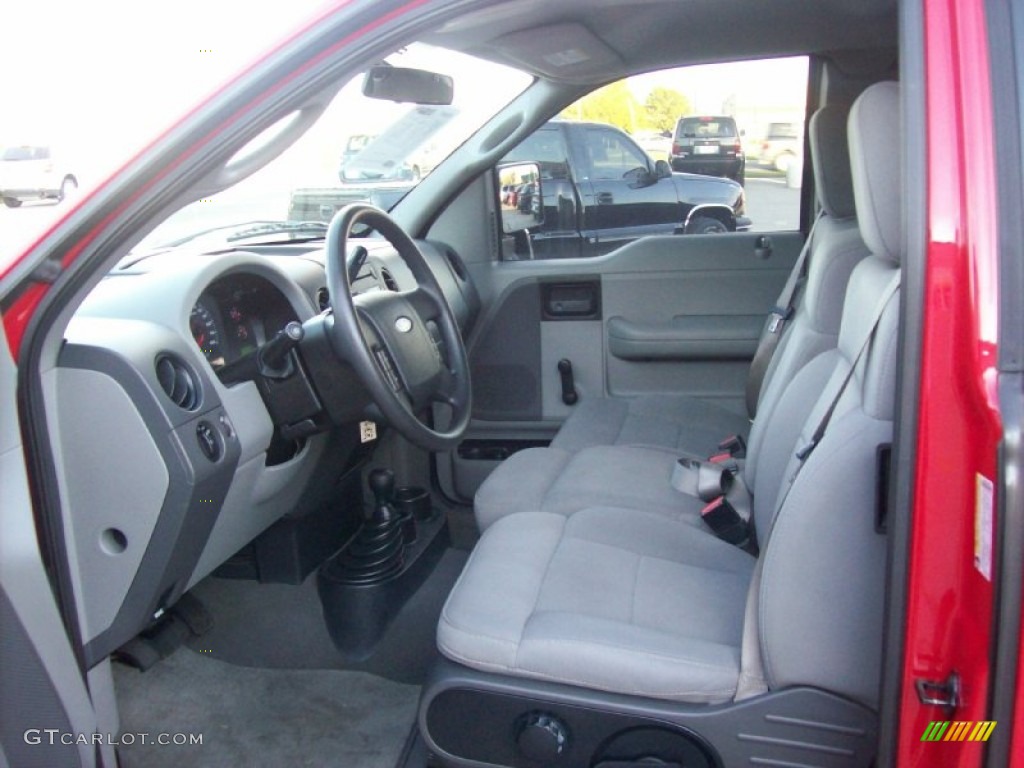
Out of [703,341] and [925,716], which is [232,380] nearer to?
[925,716]

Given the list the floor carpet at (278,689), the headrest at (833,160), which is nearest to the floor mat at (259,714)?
the floor carpet at (278,689)

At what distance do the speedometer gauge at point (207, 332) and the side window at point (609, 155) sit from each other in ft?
5.13

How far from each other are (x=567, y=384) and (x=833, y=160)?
113 cm

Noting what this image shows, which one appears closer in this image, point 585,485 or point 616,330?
point 585,485

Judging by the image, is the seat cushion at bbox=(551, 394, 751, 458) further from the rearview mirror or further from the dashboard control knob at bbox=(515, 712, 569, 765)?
the dashboard control knob at bbox=(515, 712, 569, 765)

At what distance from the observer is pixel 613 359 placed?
3.13 m

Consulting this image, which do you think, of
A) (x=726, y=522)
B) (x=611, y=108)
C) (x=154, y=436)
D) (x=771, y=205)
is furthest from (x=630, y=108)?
(x=154, y=436)

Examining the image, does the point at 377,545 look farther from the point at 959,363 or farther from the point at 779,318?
the point at 959,363

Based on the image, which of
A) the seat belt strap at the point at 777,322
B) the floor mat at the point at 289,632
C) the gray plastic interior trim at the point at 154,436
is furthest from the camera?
the seat belt strap at the point at 777,322

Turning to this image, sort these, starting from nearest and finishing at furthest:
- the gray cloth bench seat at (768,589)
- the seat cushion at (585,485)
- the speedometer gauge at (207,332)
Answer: the gray cloth bench seat at (768,589), the speedometer gauge at (207,332), the seat cushion at (585,485)

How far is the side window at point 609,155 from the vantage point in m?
3.03

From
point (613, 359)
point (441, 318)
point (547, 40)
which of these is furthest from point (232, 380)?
point (613, 359)

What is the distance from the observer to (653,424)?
9.02 feet

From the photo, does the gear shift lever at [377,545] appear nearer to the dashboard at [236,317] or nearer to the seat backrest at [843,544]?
the dashboard at [236,317]
